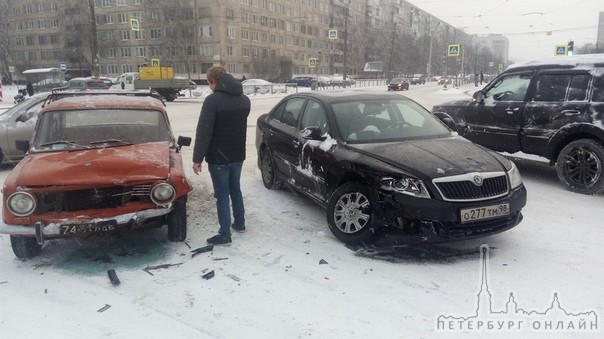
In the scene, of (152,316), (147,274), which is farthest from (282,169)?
(152,316)

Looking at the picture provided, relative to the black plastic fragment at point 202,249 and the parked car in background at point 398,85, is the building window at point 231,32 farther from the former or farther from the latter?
the black plastic fragment at point 202,249

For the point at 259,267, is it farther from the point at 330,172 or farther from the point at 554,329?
the point at 554,329

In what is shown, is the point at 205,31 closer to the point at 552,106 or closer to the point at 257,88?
the point at 257,88

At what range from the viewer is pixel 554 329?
3.23 m

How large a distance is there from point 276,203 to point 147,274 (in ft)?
8.21

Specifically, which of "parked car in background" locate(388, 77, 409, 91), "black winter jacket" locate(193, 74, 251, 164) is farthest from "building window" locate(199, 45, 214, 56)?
"black winter jacket" locate(193, 74, 251, 164)

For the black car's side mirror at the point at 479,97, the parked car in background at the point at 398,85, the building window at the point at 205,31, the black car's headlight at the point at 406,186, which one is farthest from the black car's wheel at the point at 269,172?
the building window at the point at 205,31

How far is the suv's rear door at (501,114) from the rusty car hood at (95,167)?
563cm

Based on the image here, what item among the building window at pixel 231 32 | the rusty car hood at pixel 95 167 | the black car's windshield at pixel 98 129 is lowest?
the rusty car hood at pixel 95 167

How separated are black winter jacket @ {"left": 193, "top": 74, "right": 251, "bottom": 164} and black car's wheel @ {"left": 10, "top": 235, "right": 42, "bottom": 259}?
176 cm

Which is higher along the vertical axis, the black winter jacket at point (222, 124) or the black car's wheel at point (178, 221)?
the black winter jacket at point (222, 124)

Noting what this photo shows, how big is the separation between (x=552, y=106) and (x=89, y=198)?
21.6 ft

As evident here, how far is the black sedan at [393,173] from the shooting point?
4199 mm

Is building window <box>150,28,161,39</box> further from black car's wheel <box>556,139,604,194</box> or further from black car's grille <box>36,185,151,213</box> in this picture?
black car's grille <box>36,185,151,213</box>
